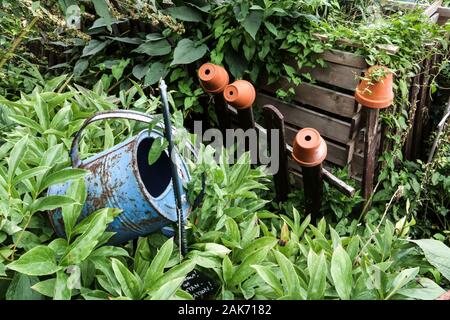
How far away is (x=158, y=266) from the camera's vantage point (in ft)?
3.59

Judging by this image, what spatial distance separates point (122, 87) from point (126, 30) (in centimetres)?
46

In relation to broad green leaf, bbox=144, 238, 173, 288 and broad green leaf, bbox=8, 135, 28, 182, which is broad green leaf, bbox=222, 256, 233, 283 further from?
broad green leaf, bbox=8, 135, 28, 182

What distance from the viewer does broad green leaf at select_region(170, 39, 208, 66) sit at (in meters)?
2.31

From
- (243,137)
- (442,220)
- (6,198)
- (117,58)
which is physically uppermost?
(117,58)

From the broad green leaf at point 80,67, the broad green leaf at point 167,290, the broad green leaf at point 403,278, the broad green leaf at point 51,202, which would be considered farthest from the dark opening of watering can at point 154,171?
the broad green leaf at point 80,67

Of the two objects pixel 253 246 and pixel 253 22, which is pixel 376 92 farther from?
pixel 253 246

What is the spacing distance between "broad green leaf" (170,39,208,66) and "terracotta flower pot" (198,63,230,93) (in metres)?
0.12

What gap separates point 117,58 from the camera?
269cm

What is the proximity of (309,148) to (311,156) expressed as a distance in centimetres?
5

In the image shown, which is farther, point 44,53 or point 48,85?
point 44,53

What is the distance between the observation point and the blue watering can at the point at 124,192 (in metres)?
1.10
